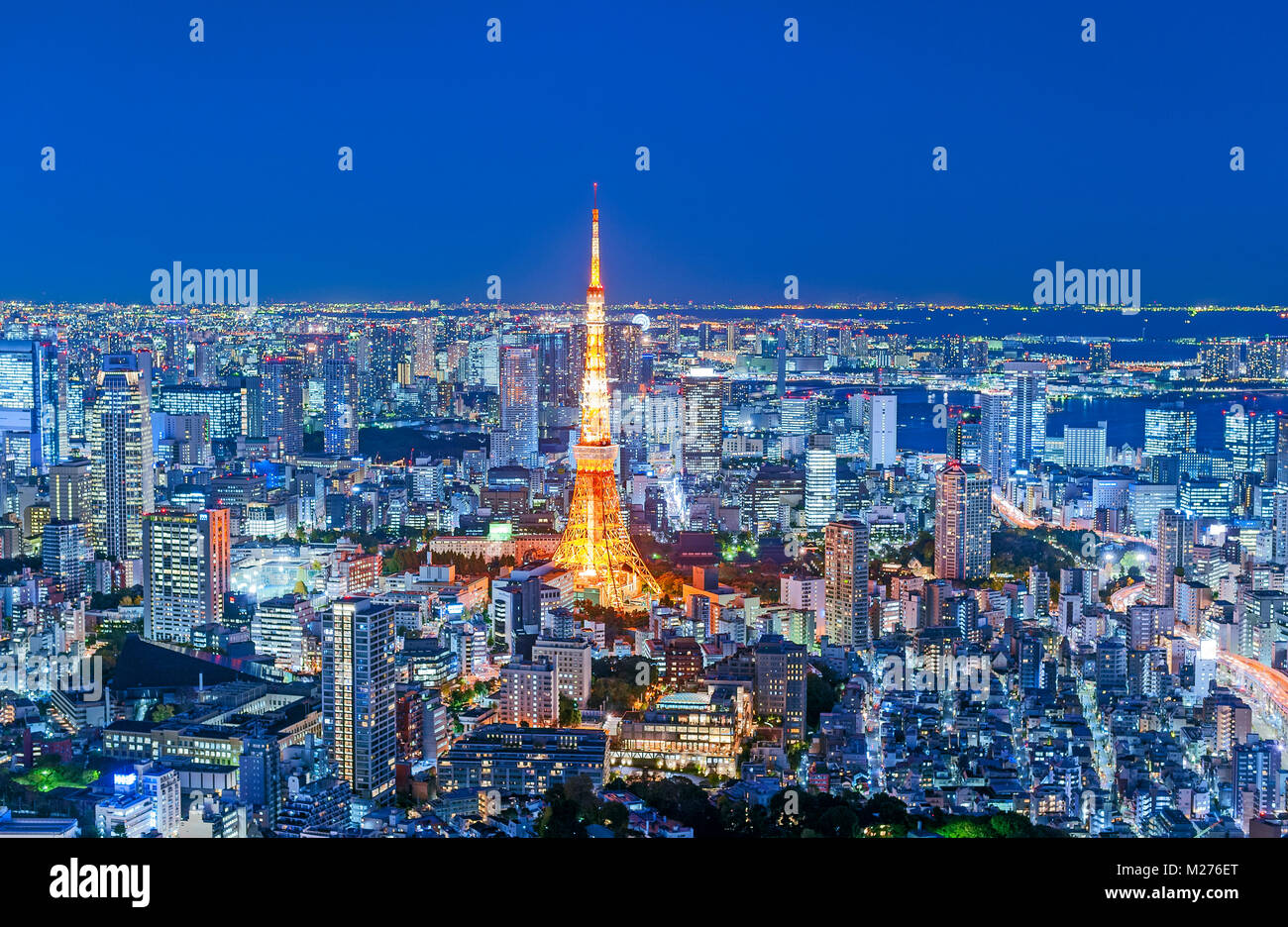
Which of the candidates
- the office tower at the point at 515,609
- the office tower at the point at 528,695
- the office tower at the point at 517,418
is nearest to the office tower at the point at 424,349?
the office tower at the point at 517,418

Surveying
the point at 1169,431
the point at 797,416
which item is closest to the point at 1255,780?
the point at 1169,431

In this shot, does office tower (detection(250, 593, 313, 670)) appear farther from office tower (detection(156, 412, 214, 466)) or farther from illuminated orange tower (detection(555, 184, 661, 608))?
office tower (detection(156, 412, 214, 466))

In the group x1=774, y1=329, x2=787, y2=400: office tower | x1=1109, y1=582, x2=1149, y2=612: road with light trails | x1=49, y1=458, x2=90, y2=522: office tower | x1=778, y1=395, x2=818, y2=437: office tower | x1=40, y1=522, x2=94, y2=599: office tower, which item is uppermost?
x1=774, y1=329, x2=787, y2=400: office tower

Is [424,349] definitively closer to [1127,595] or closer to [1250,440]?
[1127,595]

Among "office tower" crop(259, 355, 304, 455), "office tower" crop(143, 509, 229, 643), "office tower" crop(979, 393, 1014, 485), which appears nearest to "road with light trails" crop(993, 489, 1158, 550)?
"office tower" crop(979, 393, 1014, 485)

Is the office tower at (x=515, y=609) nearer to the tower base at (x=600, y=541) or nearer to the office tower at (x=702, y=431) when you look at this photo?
the tower base at (x=600, y=541)

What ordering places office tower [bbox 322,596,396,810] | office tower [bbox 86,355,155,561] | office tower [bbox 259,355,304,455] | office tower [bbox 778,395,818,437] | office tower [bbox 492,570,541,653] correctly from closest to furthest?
office tower [bbox 322,596,396,810]
office tower [bbox 492,570,541,653]
office tower [bbox 86,355,155,561]
office tower [bbox 259,355,304,455]
office tower [bbox 778,395,818,437]
